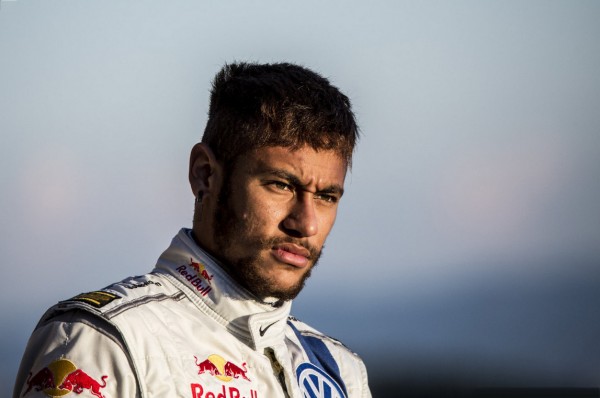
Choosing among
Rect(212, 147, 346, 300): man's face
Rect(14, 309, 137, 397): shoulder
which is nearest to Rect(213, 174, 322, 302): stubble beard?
Rect(212, 147, 346, 300): man's face

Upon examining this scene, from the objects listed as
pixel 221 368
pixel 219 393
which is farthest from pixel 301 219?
pixel 219 393

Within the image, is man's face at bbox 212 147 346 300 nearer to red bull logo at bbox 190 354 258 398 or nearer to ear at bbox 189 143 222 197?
ear at bbox 189 143 222 197

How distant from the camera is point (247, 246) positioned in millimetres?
3980

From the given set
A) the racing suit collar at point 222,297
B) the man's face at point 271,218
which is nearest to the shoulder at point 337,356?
the racing suit collar at point 222,297

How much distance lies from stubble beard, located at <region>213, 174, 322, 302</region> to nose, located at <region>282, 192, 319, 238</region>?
0.04m

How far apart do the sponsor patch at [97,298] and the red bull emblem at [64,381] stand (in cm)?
32

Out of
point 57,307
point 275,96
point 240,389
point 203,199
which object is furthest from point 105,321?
point 275,96

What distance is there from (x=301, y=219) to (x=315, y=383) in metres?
0.89

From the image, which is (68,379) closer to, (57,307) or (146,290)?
(57,307)

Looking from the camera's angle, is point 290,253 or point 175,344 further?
point 290,253

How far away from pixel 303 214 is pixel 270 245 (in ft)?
0.68

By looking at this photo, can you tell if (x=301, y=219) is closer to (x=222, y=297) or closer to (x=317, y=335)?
(x=222, y=297)

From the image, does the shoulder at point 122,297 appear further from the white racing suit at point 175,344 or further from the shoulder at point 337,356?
the shoulder at point 337,356

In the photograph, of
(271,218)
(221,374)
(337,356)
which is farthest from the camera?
(337,356)
